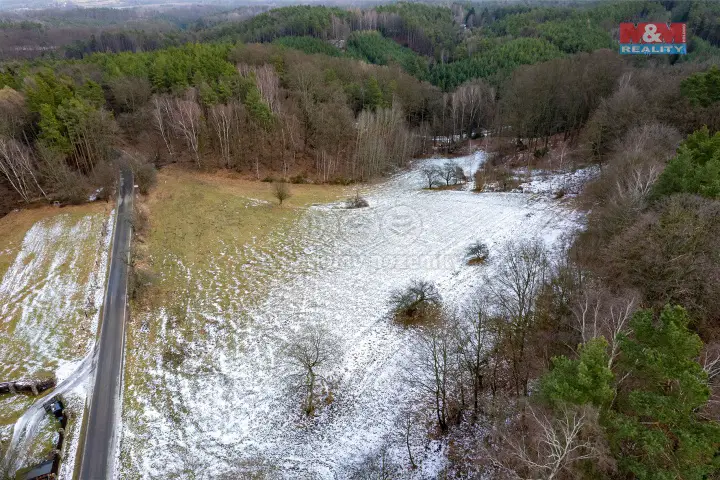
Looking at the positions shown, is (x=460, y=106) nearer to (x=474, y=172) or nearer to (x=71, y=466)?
(x=474, y=172)

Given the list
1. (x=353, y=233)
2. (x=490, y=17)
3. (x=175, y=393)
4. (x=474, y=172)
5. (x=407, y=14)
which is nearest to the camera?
(x=175, y=393)

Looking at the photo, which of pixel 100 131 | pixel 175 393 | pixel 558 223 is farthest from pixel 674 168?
pixel 100 131

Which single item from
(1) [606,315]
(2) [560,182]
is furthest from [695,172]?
(2) [560,182]

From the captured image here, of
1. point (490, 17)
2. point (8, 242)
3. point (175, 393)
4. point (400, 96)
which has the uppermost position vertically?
point (490, 17)

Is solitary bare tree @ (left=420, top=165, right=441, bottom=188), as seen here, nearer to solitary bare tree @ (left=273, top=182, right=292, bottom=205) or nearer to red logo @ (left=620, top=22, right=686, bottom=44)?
solitary bare tree @ (left=273, top=182, right=292, bottom=205)

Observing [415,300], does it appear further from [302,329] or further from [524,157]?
[524,157]

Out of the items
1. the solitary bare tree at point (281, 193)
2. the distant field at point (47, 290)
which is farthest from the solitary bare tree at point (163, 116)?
the solitary bare tree at point (281, 193)
